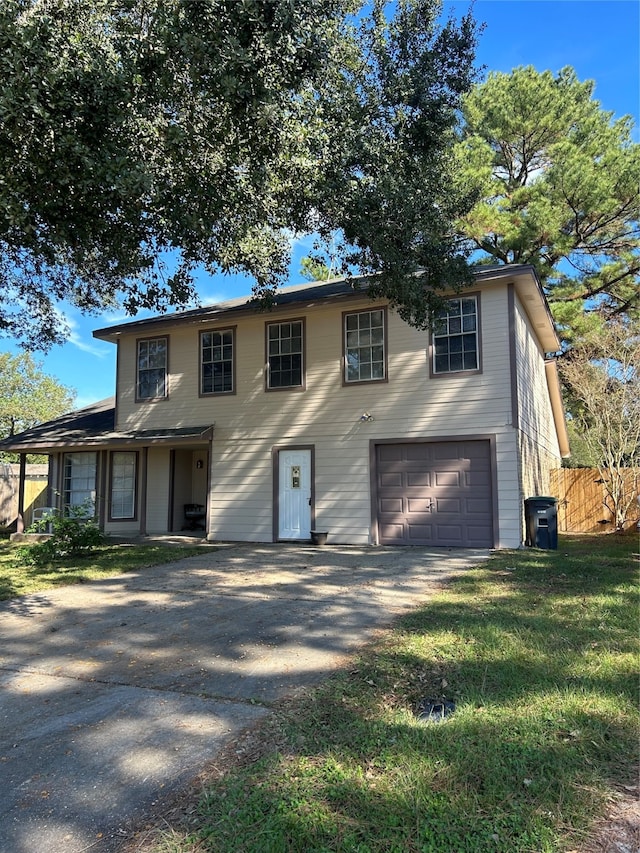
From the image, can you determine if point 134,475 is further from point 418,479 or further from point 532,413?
point 532,413

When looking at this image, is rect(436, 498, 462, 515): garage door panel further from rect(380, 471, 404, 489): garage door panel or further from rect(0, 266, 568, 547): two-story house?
rect(380, 471, 404, 489): garage door panel

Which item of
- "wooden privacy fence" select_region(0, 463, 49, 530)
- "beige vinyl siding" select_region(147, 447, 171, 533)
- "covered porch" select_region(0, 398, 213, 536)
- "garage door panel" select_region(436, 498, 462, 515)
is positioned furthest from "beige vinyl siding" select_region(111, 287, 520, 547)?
"wooden privacy fence" select_region(0, 463, 49, 530)

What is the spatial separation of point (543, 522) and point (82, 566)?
27.5ft

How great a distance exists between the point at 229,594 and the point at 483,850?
→ 5158mm

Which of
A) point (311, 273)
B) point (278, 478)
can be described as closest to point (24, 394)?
point (311, 273)

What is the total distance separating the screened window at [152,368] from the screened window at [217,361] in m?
1.20

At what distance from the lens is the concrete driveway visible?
8.30 ft

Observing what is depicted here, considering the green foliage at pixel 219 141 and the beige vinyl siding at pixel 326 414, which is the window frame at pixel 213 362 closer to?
the beige vinyl siding at pixel 326 414

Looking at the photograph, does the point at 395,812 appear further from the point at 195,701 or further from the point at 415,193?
the point at 415,193

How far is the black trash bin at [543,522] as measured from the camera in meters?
10.7

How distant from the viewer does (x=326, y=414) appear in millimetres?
12438

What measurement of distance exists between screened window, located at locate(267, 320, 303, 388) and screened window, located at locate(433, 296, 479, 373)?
3.18m

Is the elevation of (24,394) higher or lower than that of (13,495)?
higher

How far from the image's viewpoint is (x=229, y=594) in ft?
22.7
